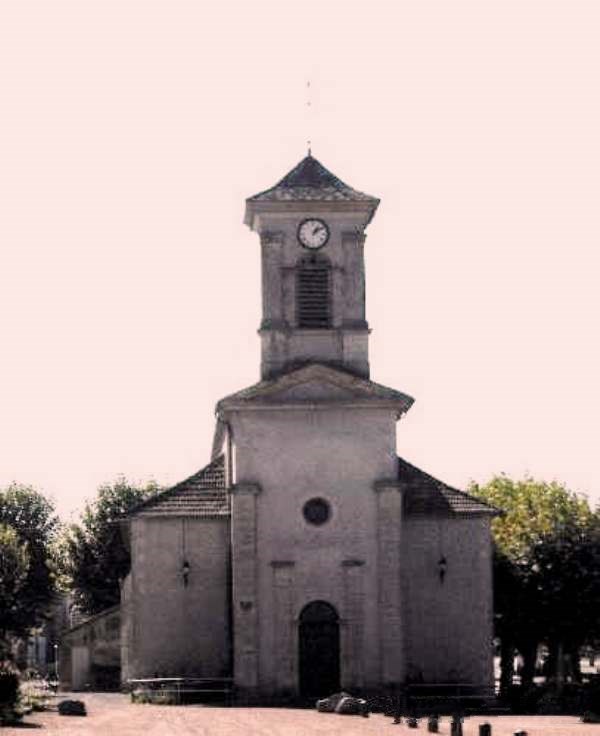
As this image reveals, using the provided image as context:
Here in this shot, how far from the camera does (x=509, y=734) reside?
3272 centimetres

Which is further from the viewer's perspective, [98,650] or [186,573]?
[98,650]

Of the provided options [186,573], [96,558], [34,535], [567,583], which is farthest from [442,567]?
[34,535]

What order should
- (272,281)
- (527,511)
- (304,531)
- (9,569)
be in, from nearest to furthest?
(304,531), (272,281), (527,511), (9,569)

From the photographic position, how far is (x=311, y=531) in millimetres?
48281

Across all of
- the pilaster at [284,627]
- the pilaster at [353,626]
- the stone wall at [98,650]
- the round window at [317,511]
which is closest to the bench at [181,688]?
the pilaster at [284,627]

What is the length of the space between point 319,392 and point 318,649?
8.09m

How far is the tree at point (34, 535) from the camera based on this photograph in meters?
86.1

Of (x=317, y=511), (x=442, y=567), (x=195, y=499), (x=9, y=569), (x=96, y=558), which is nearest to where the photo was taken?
(x=317, y=511)

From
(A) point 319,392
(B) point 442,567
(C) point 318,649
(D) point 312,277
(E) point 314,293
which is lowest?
(C) point 318,649

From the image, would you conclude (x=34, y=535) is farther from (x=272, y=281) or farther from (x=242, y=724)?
(x=242, y=724)

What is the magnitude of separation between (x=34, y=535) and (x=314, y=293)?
41361 millimetres

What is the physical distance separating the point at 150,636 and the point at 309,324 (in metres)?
11.5

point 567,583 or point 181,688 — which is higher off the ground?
point 567,583

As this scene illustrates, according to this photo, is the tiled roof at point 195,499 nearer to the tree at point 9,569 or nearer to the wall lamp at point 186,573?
the wall lamp at point 186,573
